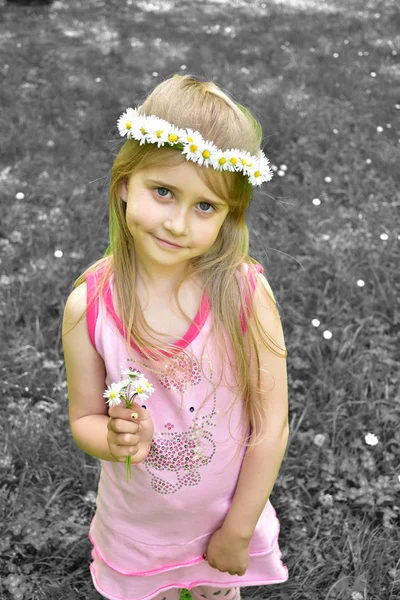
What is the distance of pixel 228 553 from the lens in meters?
1.64

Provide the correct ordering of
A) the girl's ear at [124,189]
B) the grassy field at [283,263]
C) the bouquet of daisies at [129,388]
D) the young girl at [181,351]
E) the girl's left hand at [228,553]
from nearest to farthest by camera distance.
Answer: the bouquet of daisies at [129,388], the young girl at [181,351], the girl's ear at [124,189], the girl's left hand at [228,553], the grassy field at [283,263]

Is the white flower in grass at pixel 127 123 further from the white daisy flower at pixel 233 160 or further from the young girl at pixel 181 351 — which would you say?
the white daisy flower at pixel 233 160

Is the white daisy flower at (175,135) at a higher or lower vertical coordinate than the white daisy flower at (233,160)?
higher

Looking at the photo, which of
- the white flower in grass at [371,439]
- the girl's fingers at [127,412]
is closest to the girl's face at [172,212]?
the girl's fingers at [127,412]

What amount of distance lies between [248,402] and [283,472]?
3.45 ft

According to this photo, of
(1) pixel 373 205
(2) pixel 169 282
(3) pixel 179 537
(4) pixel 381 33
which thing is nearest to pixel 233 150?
(2) pixel 169 282

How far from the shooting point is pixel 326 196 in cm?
420

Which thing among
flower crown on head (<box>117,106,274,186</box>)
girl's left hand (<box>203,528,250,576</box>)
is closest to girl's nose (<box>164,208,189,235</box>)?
flower crown on head (<box>117,106,274,186</box>)

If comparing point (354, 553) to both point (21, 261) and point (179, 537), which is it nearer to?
point (179, 537)

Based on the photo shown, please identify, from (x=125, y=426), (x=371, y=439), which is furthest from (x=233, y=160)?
(x=371, y=439)

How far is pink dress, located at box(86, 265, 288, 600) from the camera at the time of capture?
1494 millimetres

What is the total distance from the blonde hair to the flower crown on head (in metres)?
0.02

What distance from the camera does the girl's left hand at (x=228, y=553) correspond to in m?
1.63

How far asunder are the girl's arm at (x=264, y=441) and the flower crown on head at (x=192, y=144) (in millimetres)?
310
